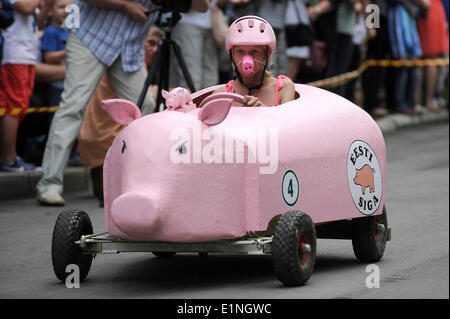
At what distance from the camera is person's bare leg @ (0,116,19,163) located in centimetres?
1104

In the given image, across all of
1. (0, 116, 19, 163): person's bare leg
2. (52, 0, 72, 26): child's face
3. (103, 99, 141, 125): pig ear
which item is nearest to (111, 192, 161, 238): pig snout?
(103, 99, 141, 125): pig ear

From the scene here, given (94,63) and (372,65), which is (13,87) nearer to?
(94,63)

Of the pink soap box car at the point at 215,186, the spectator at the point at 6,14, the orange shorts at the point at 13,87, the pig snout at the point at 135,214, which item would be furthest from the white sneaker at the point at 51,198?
the pig snout at the point at 135,214

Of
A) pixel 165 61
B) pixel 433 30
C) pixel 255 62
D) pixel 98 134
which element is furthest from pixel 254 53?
pixel 433 30

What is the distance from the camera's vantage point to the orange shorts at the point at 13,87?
11039 mm

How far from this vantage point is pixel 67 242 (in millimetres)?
6574

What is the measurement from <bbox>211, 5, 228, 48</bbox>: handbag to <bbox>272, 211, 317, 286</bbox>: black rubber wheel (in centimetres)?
665

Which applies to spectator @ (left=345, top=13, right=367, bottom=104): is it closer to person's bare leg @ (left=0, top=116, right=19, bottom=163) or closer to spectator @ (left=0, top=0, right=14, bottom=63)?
person's bare leg @ (left=0, top=116, right=19, bottom=163)

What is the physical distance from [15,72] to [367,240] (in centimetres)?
472

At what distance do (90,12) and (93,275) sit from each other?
11.3 feet

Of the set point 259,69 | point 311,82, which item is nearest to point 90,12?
point 259,69

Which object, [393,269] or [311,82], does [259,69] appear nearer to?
Result: [393,269]

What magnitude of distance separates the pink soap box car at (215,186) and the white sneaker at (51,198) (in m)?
3.28
